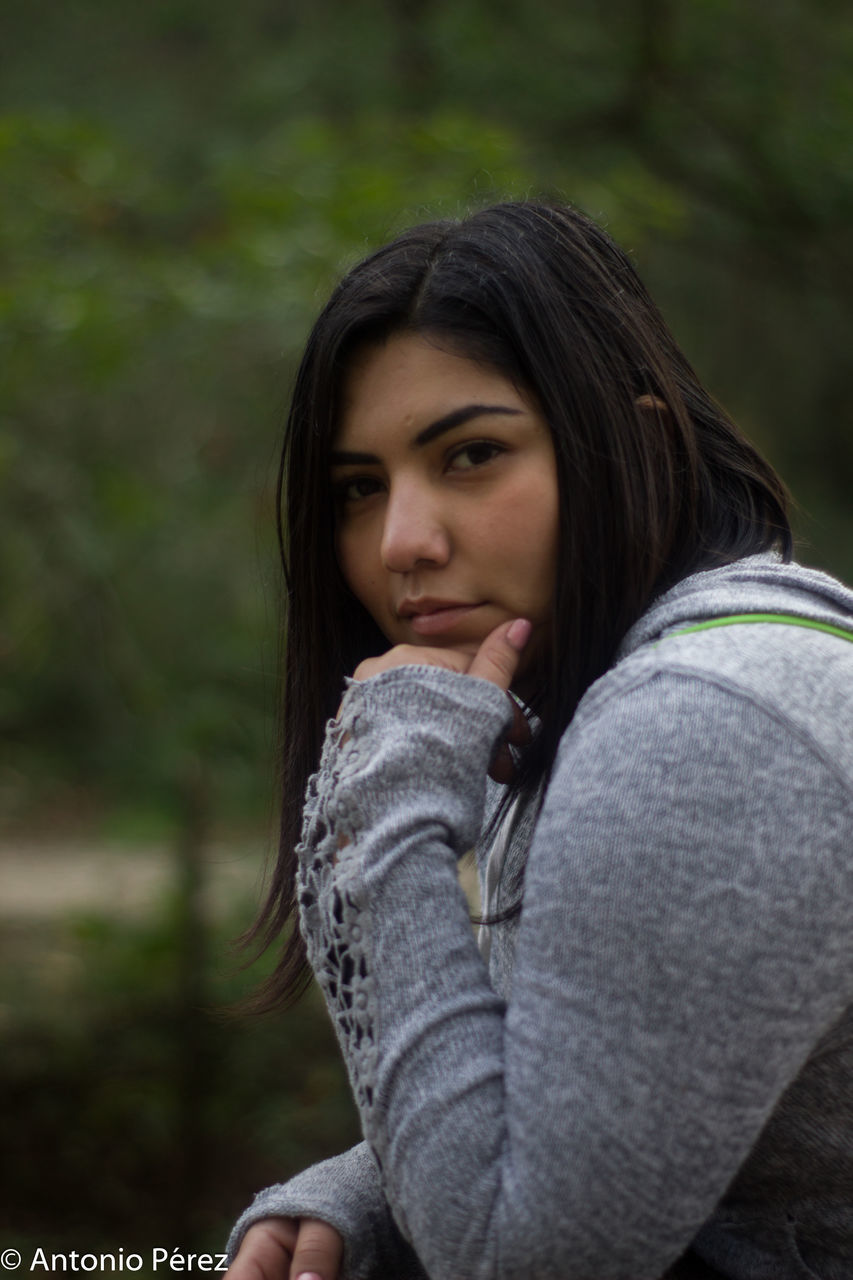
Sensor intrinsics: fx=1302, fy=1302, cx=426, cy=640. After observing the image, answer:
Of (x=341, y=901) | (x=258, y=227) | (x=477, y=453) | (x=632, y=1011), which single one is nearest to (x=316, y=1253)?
(x=341, y=901)

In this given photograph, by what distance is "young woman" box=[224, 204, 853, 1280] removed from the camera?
1.14 m

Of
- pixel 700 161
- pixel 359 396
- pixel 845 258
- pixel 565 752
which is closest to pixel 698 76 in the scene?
pixel 700 161

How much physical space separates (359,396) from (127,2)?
497 centimetres

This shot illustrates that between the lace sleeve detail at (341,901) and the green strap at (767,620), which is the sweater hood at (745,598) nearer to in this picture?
the green strap at (767,620)

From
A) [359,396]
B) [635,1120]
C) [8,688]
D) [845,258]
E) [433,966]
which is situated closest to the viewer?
[635,1120]

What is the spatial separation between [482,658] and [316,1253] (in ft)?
2.50

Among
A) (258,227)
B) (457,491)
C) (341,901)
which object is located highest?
(258,227)

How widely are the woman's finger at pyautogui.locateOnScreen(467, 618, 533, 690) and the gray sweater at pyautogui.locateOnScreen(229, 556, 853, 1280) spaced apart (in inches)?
6.4

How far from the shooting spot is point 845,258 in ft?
18.2

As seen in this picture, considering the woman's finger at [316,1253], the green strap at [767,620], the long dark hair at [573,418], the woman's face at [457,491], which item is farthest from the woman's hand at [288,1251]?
the green strap at [767,620]

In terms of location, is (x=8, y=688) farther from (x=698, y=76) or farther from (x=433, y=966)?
(x=433, y=966)

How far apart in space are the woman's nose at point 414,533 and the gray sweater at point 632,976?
284mm

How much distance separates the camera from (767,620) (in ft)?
4.28

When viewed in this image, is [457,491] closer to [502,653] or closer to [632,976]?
[502,653]
